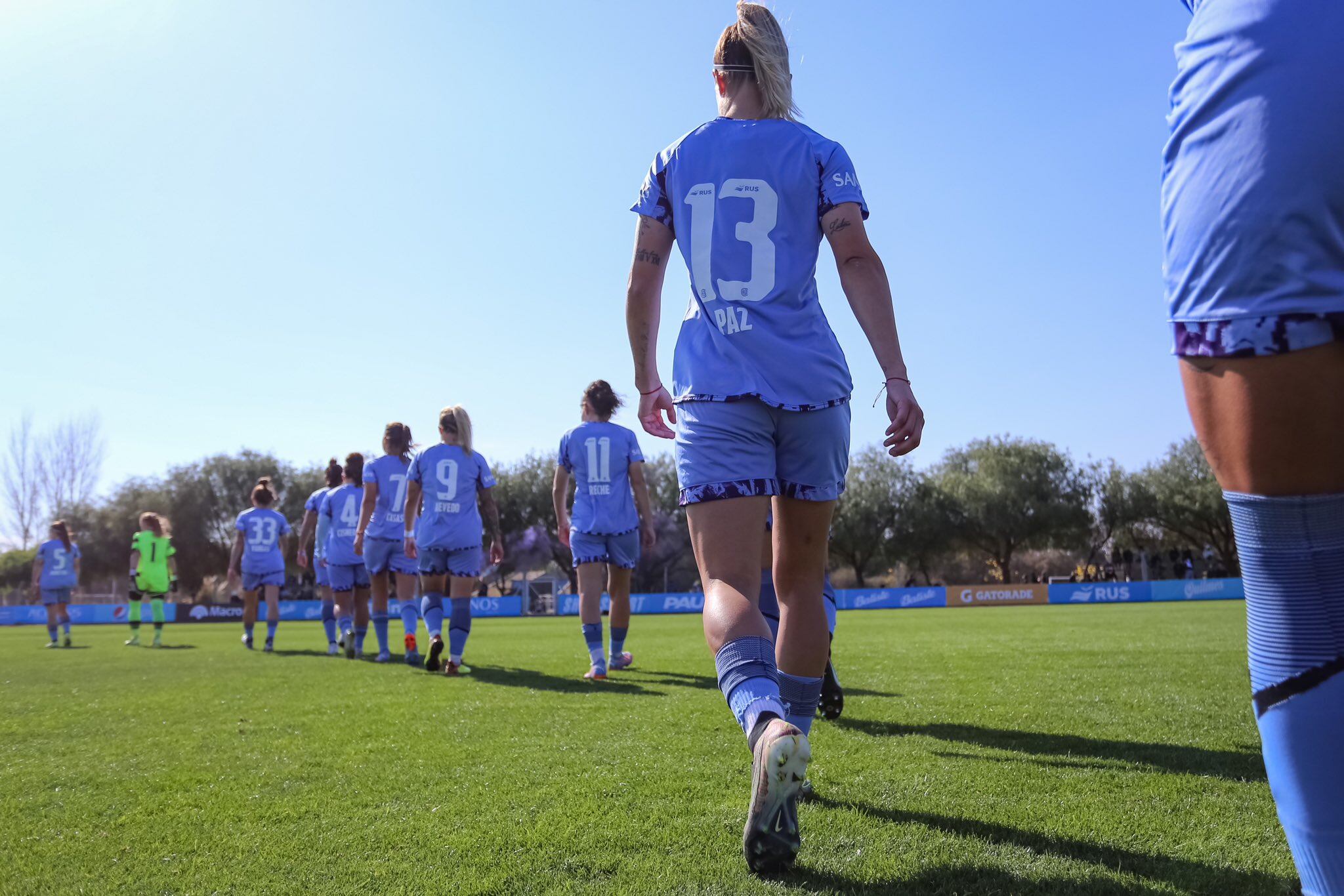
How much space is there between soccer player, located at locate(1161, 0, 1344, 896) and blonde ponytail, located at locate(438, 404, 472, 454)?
8.05m

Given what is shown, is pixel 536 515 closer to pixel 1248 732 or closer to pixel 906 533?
pixel 906 533

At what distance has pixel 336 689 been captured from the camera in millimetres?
7254

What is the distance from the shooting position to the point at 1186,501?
57.8m

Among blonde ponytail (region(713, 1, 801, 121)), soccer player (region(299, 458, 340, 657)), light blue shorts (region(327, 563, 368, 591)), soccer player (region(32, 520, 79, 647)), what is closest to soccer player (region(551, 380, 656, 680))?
light blue shorts (region(327, 563, 368, 591))

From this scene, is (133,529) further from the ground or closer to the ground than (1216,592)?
further from the ground

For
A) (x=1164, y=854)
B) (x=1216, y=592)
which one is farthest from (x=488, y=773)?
(x=1216, y=592)

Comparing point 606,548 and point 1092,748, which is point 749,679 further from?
point 606,548

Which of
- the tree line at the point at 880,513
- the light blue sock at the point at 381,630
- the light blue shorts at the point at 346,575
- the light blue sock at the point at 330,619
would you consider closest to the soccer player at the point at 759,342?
the light blue sock at the point at 381,630

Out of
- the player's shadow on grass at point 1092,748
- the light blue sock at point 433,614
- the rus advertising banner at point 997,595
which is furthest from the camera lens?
the rus advertising banner at point 997,595

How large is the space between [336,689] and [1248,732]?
237 inches

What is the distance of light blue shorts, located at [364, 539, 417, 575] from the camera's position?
33.9 feet

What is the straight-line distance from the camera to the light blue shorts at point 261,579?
543 inches

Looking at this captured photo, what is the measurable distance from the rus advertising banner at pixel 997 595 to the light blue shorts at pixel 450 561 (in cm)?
3347

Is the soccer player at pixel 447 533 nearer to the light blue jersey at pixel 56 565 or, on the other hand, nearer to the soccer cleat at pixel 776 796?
the soccer cleat at pixel 776 796
